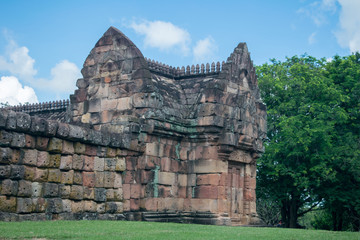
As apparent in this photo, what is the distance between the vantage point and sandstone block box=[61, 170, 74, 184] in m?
13.5

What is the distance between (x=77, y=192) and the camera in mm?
13898

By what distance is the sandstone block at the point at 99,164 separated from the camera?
14.6m

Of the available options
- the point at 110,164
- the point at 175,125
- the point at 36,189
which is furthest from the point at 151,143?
the point at 36,189

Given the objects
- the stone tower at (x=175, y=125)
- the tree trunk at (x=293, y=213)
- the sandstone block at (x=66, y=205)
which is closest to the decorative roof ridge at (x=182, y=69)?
the stone tower at (x=175, y=125)

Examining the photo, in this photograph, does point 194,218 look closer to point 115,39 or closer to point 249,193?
point 249,193

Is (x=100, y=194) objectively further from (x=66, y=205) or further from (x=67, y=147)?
(x=67, y=147)

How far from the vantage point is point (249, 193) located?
1858cm

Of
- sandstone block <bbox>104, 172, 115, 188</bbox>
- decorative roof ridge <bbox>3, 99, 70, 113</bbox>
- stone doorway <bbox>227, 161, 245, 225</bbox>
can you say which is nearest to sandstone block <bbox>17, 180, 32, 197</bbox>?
sandstone block <bbox>104, 172, 115, 188</bbox>

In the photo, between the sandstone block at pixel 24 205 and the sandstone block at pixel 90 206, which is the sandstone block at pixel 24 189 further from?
the sandstone block at pixel 90 206

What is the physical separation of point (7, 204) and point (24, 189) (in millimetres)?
584

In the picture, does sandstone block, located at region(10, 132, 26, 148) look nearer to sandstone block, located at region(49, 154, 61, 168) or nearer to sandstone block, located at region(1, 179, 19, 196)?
sandstone block, located at region(1, 179, 19, 196)

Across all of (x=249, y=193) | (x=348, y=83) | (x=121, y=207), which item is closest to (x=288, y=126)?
(x=348, y=83)

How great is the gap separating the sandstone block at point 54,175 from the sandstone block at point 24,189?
2.26 feet

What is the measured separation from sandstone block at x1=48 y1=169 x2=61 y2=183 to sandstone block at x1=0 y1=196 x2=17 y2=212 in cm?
120
